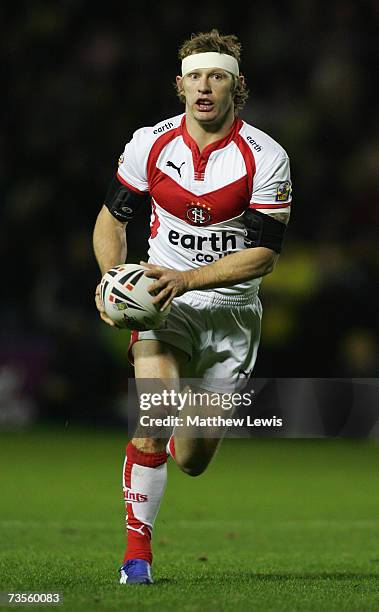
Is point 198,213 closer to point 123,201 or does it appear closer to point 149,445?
point 123,201

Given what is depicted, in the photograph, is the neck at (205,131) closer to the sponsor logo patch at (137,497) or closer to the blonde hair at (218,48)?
the blonde hair at (218,48)

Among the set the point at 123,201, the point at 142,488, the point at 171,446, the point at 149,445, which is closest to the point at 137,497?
the point at 142,488

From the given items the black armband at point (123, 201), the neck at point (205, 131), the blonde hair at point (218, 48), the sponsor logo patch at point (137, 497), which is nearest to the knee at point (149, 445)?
the sponsor logo patch at point (137, 497)

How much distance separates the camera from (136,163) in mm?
5984

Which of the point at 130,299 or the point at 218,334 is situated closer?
the point at 130,299

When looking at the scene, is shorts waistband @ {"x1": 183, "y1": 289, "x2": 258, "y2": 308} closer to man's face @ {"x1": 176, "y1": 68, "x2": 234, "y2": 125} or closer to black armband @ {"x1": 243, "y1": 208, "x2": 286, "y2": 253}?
black armband @ {"x1": 243, "y1": 208, "x2": 286, "y2": 253}

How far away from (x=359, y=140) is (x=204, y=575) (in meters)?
11.1

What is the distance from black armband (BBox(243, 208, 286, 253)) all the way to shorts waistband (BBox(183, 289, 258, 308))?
17.2 inches

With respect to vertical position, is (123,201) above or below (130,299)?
above

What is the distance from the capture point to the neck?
5.92 metres

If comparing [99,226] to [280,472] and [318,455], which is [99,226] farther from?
[318,455]

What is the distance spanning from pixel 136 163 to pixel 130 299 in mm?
821

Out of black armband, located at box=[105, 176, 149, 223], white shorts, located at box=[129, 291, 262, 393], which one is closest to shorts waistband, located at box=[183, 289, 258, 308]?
white shorts, located at box=[129, 291, 262, 393]

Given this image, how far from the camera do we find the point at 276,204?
5762 mm
